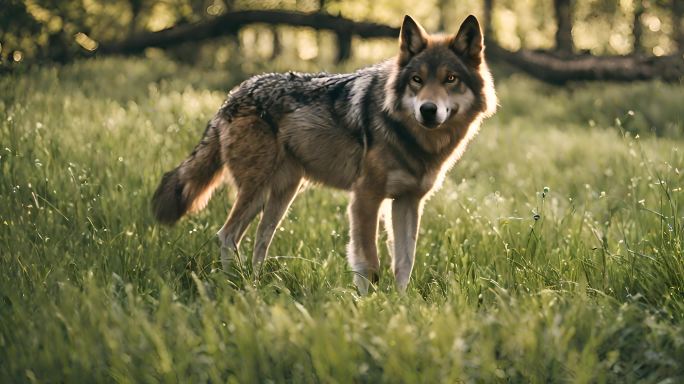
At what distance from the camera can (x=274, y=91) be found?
203 inches

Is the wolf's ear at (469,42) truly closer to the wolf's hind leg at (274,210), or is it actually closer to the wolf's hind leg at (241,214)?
the wolf's hind leg at (274,210)

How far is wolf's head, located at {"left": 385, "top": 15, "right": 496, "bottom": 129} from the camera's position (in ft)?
14.6

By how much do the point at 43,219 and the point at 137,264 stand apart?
36.3 inches

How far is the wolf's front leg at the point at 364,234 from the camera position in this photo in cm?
463

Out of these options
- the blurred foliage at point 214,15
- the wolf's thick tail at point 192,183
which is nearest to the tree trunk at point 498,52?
the blurred foliage at point 214,15

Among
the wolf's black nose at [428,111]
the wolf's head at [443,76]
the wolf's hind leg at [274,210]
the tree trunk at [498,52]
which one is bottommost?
the wolf's hind leg at [274,210]

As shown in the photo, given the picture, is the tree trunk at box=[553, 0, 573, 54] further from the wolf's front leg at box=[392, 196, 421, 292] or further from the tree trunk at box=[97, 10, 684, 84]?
the wolf's front leg at box=[392, 196, 421, 292]

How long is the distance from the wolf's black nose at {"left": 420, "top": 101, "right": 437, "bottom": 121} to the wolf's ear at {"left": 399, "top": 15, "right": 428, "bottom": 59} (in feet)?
1.91

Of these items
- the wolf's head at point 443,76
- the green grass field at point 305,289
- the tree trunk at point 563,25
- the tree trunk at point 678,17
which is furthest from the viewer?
the tree trunk at point 678,17

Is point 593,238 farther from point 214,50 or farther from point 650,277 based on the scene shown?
point 214,50

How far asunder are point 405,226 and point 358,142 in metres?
0.66

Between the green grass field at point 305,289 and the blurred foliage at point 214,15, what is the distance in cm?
68

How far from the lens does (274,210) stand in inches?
210

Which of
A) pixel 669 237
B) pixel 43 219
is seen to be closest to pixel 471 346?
pixel 669 237
